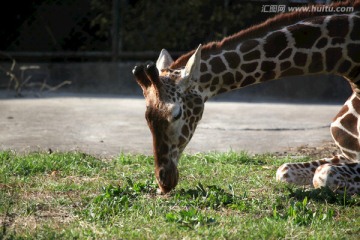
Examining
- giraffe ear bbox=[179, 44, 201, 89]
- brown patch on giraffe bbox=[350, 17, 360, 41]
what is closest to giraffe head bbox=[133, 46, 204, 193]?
giraffe ear bbox=[179, 44, 201, 89]

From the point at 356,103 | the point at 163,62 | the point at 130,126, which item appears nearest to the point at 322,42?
the point at 356,103

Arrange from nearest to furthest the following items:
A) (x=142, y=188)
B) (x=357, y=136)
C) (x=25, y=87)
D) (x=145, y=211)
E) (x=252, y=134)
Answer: (x=145, y=211) → (x=142, y=188) → (x=357, y=136) → (x=252, y=134) → (x=25, y=87)

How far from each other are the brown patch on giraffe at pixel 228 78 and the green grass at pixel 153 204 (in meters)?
0.79

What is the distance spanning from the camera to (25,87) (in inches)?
493

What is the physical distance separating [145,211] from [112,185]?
31.9 inches

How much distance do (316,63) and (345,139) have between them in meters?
0.75

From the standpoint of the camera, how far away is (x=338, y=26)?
5766mm

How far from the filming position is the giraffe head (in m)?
5.16

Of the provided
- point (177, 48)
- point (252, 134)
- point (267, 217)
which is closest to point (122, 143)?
point (252, 134)

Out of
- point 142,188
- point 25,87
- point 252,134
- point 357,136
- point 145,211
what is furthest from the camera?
point 25,87

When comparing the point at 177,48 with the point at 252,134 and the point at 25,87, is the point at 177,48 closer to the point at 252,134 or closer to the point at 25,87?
the point at 25,87

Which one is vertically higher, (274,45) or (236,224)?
(274,45)

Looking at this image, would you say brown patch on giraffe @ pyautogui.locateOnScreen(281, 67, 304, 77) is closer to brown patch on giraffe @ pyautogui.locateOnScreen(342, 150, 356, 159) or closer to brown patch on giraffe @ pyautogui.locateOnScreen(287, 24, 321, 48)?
brown patch on giraffe @ pyautogui.locateOnScreen(287, 24, 321, 48)

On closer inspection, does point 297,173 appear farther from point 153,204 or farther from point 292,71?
point 153,204
